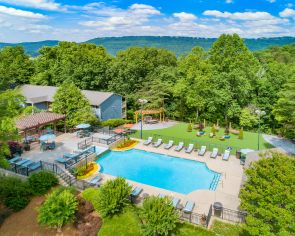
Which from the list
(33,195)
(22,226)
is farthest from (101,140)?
(22,226)

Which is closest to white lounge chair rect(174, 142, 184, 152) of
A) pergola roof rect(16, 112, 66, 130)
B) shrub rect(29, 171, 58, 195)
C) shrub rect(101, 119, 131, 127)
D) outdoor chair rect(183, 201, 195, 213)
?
outdoor chair rect(183, 201, 195, 213)

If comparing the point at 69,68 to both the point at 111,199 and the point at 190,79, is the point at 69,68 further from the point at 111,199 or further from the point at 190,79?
the point at 111,199

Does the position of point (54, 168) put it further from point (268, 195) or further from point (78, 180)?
point (268, 195)

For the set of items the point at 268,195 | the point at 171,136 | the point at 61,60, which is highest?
the point at 61,60

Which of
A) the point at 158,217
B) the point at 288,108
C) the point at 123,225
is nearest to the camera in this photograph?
the point at 158,217

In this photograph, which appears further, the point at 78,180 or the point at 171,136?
the point at 171,136

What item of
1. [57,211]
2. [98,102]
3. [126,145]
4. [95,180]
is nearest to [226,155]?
[126,145]
